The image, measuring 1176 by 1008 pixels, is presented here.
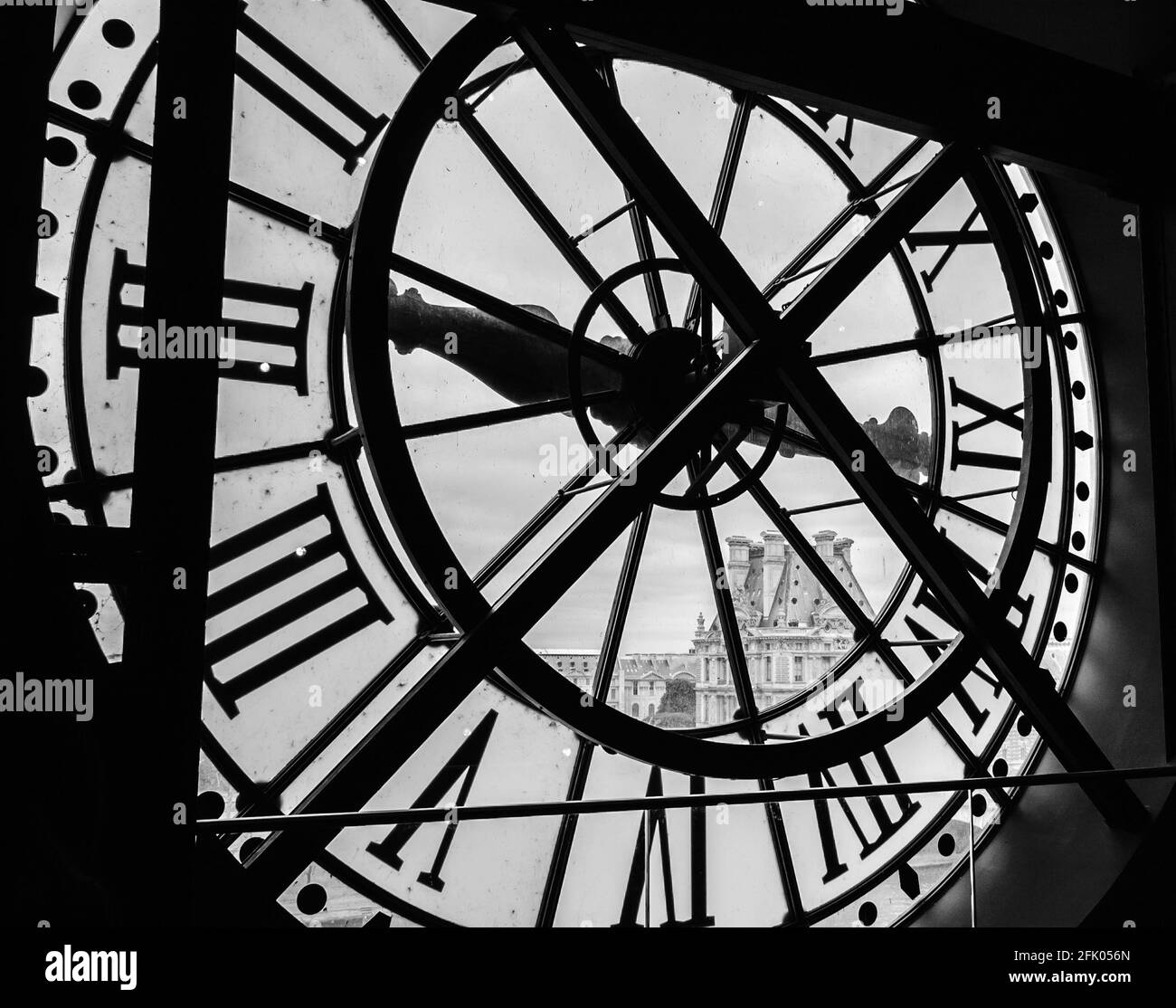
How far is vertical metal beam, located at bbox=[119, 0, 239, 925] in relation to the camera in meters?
2.24

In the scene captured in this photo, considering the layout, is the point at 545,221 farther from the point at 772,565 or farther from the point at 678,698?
the point at 678,698

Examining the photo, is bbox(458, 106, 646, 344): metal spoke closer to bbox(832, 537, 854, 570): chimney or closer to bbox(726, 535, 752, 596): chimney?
bbox(726, 535, 752, 596): chimney

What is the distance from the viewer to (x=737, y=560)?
3914 millimetres

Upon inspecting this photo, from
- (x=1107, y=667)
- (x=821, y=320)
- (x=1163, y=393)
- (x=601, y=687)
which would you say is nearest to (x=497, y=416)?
(x=601, y=687)

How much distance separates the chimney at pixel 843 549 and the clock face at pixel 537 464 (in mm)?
15

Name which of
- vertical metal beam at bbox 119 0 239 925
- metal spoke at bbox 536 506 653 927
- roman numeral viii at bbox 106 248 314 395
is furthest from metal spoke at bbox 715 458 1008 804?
vertical metal beam at bbox 119 0 239 925

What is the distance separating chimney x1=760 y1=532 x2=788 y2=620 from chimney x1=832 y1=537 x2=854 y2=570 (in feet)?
0.90

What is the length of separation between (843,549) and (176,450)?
8.89 feet

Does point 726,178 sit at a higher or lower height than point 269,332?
higher

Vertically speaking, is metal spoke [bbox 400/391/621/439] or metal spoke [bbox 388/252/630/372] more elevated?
metal spoke [bbox 388/252/630/372]

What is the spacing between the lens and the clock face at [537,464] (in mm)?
2969

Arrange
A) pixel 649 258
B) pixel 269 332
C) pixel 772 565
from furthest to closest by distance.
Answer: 1. pixel 772 565
2. pixel 649 258
3. pixel 269 332
